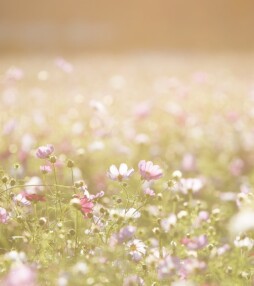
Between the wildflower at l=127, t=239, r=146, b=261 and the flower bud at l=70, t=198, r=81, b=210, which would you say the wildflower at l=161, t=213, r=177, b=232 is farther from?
the flower bud at l=70, t=198, r=81, b=210

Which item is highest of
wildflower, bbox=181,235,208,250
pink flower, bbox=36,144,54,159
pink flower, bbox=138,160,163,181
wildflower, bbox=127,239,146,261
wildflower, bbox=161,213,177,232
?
pink flower, bbox=36,144,54,159

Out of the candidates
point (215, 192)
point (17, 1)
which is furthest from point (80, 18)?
point (215, 192)

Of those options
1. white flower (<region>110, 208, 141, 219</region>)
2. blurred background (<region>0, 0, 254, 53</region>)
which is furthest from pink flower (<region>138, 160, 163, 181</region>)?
blurred background (<region>0, 0, 254, 53</region>)

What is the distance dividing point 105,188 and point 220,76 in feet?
19.4

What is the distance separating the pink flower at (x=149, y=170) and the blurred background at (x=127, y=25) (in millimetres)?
12745

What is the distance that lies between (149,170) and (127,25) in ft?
55.7

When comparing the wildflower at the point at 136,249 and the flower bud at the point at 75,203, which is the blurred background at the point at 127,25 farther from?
the flower bud at the point at 75,203

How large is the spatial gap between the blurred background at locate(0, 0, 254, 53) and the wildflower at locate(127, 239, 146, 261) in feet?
42.1

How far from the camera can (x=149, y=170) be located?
2006 millimetres

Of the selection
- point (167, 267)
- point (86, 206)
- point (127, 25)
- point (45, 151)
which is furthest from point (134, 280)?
point (127, 25)

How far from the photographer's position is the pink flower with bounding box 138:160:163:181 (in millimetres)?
1997

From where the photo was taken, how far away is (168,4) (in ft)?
67.0

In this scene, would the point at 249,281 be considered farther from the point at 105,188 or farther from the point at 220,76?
the point at 220,76

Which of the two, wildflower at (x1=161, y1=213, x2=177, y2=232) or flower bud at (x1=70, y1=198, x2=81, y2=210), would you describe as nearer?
flower bud at (x1=70, y1=198, x2=81, y2=210)
